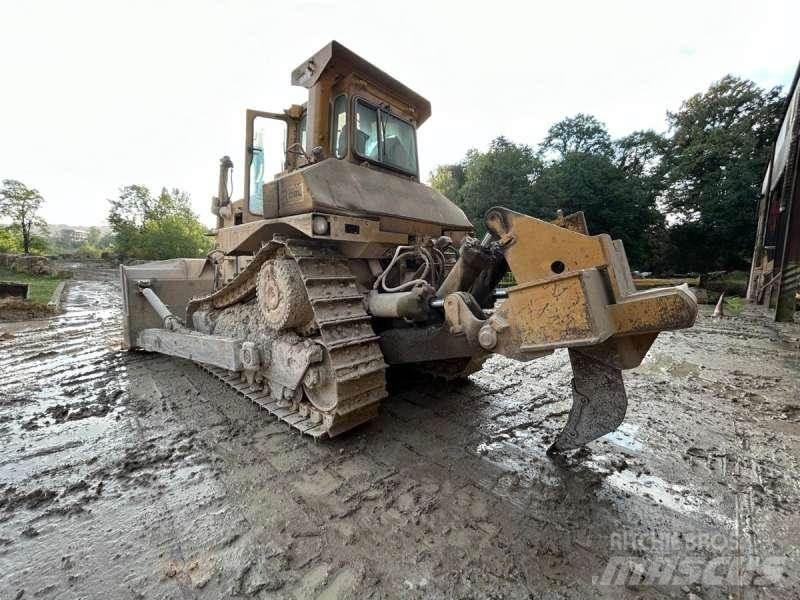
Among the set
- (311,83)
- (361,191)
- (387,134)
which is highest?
(311,83)

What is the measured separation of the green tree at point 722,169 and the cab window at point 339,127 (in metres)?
28.5

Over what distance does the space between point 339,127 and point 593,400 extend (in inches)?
120

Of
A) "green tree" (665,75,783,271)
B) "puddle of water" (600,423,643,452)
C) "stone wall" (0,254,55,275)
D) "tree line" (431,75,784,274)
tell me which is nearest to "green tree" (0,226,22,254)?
"stone wall" (0,254,55,275)

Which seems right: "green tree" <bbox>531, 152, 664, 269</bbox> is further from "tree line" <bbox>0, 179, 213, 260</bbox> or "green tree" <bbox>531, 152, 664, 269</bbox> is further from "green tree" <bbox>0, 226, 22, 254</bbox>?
"green tree" <bbox>0, 226, 22, 254</bbox>

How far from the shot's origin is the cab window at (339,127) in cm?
335

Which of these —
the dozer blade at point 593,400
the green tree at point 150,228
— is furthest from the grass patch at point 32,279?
the dozer blade at point 593,400

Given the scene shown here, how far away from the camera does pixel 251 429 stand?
2.94 m

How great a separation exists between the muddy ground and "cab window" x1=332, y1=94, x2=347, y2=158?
240 cm

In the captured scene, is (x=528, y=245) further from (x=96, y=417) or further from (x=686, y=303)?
(x=96, y=417)

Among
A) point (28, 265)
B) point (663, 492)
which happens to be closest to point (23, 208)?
point (28, 265)

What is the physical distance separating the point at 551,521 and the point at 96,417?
3612 millimetres

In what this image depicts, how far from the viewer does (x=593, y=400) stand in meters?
2.39

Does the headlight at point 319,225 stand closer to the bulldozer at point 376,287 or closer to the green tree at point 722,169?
the bulldozer at point 376,287

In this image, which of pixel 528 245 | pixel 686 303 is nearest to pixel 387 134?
pixel 528 245
